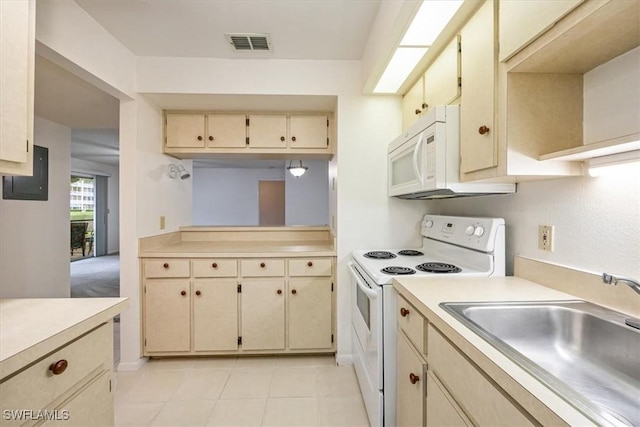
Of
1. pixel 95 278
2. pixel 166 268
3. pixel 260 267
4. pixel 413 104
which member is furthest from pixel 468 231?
pixel 95 278

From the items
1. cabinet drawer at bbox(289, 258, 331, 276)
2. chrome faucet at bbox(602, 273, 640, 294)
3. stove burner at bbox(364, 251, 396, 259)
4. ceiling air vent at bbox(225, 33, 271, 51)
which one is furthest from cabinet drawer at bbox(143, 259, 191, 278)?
chrome faucet at bbox(602, 273, 640, 294)

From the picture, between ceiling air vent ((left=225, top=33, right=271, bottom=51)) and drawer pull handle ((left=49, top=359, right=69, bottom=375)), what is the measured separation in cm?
196

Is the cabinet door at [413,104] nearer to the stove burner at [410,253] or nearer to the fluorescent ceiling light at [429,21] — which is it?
the fluorescent ceiling light at [429,21]

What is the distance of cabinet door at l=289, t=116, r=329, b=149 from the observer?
2.64m

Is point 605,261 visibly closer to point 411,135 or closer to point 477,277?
point 477,277

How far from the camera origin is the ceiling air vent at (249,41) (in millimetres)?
1974

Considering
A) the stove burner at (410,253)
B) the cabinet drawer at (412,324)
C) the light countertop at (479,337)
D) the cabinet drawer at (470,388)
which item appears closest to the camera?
the light countertop at (479,337)

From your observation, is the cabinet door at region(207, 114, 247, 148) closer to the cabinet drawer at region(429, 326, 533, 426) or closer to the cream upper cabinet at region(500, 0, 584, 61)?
the cream upper cabinet at region(500, 0, 584, 61)

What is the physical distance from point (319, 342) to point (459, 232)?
1.37 metres

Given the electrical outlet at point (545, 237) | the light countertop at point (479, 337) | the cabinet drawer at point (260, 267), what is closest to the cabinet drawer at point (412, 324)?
the light countertop at point (479, 337)

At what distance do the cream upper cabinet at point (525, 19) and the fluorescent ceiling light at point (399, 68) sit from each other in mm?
581

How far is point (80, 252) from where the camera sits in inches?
278

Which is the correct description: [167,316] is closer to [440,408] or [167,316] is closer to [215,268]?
[215,268]

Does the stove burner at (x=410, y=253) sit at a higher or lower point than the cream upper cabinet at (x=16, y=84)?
lower
